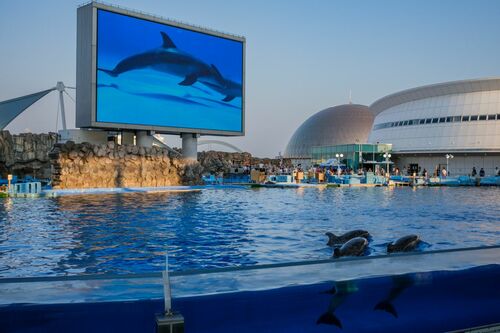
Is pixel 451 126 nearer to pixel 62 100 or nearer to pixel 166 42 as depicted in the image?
pixel 166 42

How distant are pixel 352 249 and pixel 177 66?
1138 inches

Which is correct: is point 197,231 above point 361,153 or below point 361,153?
below

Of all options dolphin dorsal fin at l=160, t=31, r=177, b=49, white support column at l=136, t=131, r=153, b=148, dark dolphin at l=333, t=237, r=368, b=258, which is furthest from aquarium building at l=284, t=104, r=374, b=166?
dark dolphin at l=333, t=237, r=368, b=258

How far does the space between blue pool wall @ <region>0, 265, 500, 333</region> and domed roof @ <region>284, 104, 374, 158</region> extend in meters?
95.9

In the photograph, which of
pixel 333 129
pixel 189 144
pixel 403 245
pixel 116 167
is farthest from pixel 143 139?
pixel 333 129

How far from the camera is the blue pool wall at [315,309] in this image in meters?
2.69

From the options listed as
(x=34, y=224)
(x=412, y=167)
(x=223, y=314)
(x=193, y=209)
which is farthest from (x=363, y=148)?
(x=223, y=314)

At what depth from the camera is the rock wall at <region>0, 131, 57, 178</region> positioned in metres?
42.0

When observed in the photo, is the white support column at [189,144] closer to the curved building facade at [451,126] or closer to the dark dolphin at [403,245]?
the dark dolphin at [403,245]

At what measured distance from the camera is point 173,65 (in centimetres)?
3488

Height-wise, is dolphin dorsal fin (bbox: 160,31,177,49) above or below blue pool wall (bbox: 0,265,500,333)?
above

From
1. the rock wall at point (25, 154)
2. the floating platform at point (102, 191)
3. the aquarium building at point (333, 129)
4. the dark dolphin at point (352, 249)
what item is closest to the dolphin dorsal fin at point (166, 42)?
the floating platform at point (102, 191)

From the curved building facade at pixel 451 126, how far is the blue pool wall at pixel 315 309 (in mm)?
57642

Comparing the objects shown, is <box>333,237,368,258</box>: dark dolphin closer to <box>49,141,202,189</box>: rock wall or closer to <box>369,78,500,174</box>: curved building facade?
<box>49,141,202,189</box>: rock wall
